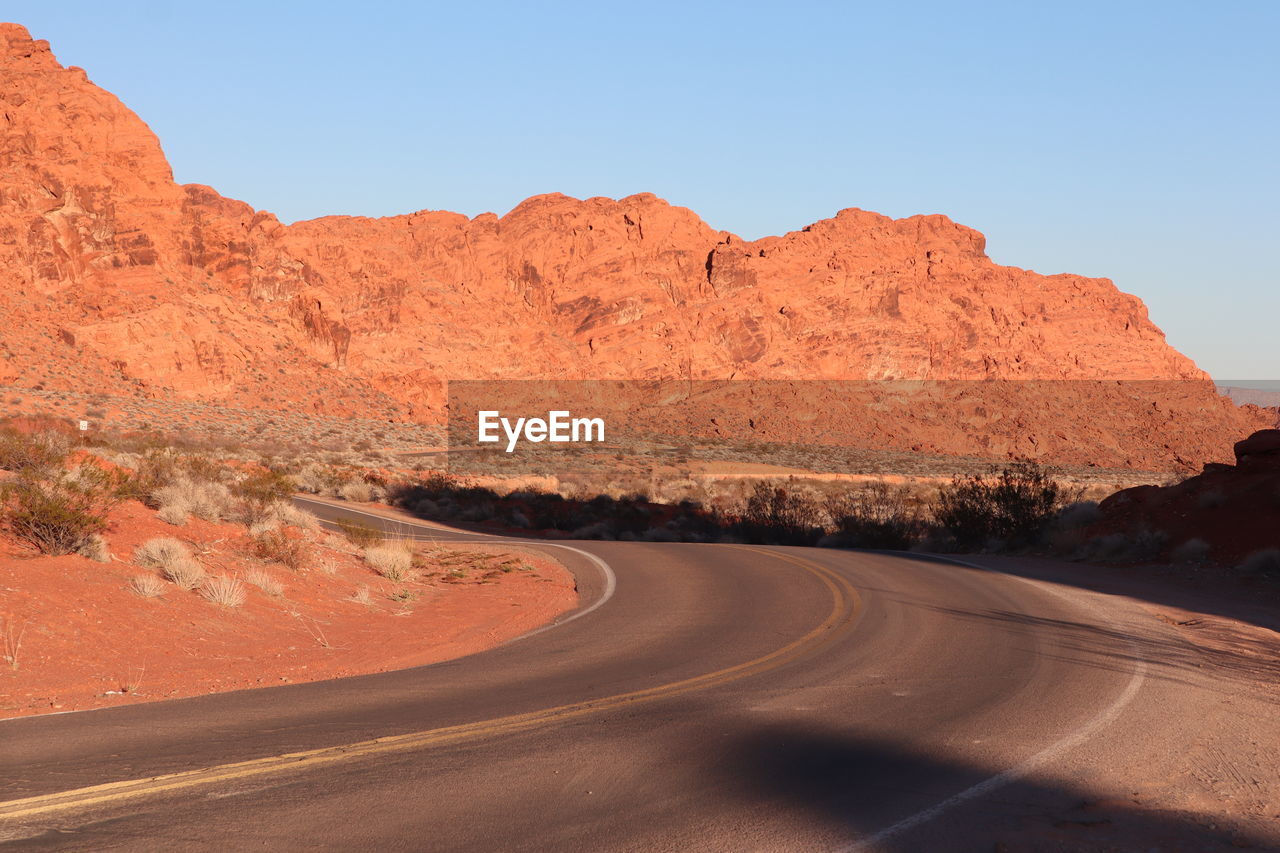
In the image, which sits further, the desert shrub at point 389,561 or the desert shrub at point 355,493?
the desert shrub at point 355,493

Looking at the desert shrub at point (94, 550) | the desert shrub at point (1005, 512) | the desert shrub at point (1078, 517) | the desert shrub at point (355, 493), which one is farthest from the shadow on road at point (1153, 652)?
the desert shrub at point (355, 493)

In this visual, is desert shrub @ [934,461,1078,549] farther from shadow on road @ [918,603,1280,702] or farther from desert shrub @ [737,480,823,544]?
shadow on road @ [918,603,1280,702]

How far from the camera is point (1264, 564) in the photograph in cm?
1644

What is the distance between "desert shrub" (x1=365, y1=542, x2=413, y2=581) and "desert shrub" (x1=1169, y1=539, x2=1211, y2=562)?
13830 millimetres

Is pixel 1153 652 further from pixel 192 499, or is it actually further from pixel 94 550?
pixel 192 499

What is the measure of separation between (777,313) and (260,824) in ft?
370

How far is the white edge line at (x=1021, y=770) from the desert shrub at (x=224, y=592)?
9.00 meters

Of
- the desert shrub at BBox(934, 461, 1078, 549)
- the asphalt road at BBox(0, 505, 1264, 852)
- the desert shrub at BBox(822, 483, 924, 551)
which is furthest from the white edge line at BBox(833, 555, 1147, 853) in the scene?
the desert shrub at BBox(822, 483, 924, 551)

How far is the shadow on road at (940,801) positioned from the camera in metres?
5.14

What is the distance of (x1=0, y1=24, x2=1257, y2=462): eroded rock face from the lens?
66062 mm

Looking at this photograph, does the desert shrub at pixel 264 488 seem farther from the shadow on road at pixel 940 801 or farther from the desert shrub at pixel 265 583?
the shadow on road at pixel 940 801

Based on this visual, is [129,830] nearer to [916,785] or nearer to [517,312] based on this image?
[916,785]

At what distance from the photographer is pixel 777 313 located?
11544 cm

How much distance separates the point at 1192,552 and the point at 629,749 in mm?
15255
